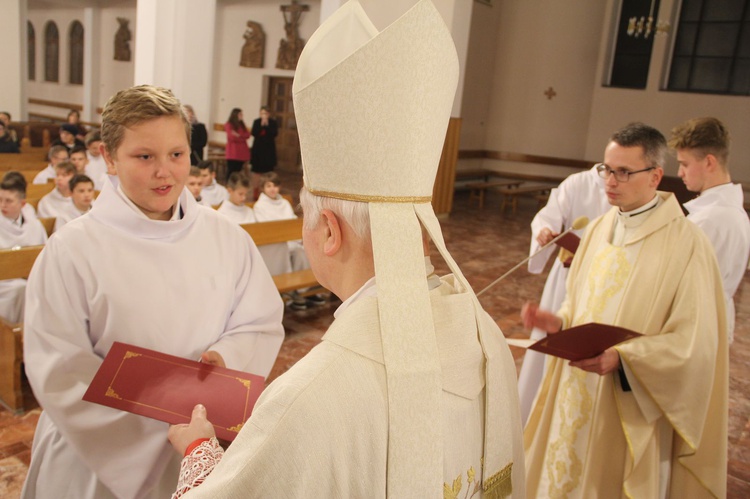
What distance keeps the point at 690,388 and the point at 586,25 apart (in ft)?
46.2

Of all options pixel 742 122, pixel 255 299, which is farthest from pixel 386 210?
pixel 742 122

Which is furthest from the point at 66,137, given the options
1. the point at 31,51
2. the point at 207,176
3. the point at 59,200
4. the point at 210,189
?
the point at 31,51

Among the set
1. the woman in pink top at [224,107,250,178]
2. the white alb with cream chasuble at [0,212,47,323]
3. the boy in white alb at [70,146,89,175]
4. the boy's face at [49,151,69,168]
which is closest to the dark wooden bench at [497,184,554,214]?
the woman in pink top at [224,107,250,178]

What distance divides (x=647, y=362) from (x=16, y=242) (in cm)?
454

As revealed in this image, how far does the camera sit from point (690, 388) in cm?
237

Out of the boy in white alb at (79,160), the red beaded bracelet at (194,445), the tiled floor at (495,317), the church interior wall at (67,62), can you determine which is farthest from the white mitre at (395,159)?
the church interior wall at (67,62)

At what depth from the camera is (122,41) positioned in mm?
18156

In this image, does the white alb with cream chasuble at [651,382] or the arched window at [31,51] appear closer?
the white alb with cream chasuble at [651,382]

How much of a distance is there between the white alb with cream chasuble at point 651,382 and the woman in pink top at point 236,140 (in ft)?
32.3

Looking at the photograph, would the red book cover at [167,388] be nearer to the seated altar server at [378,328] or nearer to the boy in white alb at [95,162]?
the seated altar server at [378,328]

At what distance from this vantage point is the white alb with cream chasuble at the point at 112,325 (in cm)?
A: 173

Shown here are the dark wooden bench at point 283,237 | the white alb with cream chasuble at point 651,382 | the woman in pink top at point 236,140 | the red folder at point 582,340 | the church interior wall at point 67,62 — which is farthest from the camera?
the church interior wall at point 67,62

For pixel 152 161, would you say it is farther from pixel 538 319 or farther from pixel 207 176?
pixel 207 176

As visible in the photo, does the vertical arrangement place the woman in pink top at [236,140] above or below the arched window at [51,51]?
below
